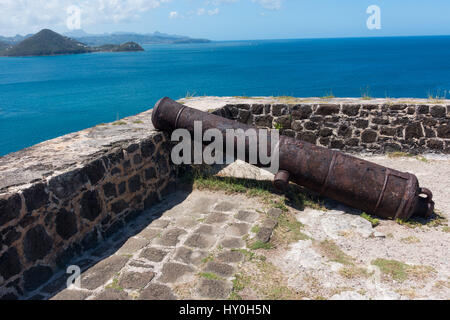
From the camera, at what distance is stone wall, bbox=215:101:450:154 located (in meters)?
6.79

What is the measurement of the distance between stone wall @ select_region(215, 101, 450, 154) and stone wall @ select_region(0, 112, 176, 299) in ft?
8.70

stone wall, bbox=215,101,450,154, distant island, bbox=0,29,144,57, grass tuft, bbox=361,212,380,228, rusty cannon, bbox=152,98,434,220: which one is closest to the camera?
rusty cannon, bbox=152,98,434,220

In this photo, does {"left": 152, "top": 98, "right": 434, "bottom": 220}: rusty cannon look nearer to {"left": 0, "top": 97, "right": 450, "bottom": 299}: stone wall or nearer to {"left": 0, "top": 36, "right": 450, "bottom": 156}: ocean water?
{"left": 0, "top": 97, "right": 450, "bottom": 299}: stone wall

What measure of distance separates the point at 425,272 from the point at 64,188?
3797 mm

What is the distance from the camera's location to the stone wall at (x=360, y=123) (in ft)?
22.3

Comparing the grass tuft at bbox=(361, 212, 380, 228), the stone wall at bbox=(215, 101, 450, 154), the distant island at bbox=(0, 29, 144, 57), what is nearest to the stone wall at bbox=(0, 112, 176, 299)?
the stone wall at bbox=(215, 101, 450, 154)

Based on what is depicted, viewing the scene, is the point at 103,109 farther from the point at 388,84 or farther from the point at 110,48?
the point at 110,48

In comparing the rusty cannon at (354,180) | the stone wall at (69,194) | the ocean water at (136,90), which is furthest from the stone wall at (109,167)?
the ocean water at (136,90)

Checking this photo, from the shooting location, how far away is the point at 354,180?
14.7 feet

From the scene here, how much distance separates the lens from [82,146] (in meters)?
4.57

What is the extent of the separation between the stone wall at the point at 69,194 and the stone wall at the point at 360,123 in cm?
265

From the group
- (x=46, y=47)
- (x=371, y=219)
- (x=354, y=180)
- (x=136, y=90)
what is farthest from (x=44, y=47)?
(x=371, y=219)

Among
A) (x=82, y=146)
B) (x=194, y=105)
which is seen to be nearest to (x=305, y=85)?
(x=194, y=105)

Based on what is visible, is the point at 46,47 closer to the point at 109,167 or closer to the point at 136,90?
the point at 136,90
